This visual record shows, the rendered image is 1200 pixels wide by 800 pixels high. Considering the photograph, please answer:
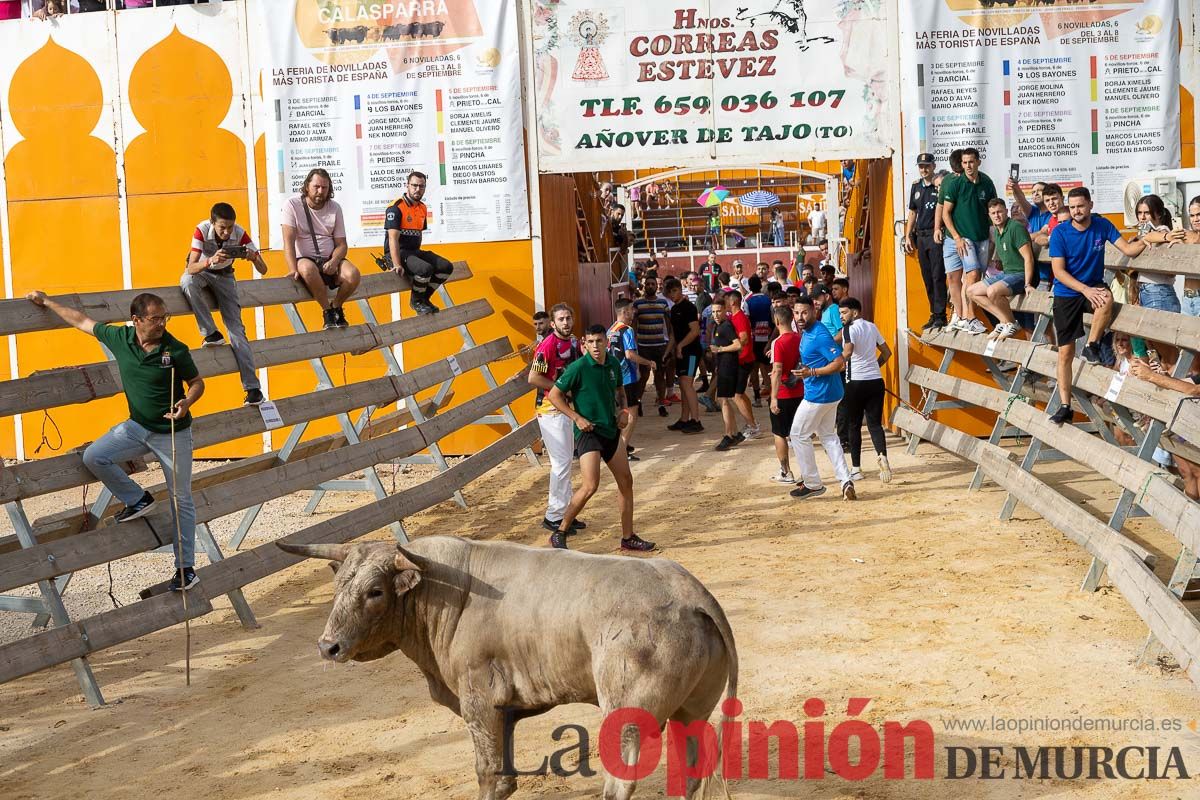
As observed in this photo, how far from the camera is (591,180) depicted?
79.3 ft

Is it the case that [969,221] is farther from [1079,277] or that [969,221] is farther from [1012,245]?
[1079,277]

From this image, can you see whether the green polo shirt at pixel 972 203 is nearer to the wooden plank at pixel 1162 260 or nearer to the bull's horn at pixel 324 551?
the wooden plank at pixel 1162 260

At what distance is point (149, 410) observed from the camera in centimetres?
859

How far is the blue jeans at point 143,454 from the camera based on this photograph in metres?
8.62

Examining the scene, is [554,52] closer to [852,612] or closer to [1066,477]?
[1066,477]

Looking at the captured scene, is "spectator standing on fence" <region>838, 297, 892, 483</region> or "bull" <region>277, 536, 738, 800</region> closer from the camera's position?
"bull" <region>277, 536, 738, 800</region>

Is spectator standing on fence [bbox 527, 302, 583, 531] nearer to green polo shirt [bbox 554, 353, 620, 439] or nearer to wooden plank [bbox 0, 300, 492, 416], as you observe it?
green polo shirt [bbox 554, 353, 620, 439]

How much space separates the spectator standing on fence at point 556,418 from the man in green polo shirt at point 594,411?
492 mm

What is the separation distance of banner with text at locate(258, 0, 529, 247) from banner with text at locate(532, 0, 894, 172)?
76 centimetres

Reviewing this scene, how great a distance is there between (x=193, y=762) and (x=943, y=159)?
40.4ft

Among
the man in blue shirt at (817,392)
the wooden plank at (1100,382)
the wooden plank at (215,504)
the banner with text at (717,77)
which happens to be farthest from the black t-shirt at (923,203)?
the wooden plank at (215,504)

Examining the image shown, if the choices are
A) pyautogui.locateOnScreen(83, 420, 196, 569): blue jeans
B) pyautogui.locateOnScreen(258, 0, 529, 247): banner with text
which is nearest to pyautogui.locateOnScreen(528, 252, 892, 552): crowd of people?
pyautogui.locateOnScreen(258, 0, 529, 247): banner with text

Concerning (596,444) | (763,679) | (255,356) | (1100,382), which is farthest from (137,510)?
(1100,382)

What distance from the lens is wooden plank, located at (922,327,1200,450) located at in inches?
340
